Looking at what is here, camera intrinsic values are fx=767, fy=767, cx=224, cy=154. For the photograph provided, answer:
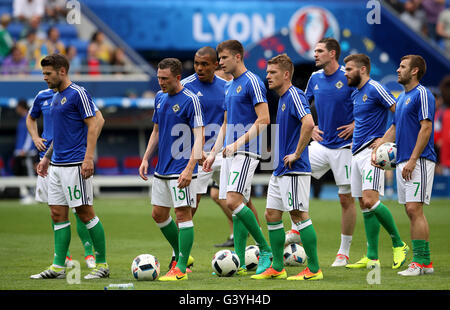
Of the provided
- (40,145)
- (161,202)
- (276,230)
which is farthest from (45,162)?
(276,230)

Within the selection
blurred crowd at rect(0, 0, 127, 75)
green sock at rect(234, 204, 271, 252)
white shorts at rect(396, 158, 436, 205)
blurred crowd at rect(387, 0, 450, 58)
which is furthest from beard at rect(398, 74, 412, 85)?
blurred crowd at rect(387, 0, 450, 58)

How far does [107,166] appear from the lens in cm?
2069

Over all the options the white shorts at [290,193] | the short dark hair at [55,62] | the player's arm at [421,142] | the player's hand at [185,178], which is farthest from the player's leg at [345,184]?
the short dark hair at [55,62]

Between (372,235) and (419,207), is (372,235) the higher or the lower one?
the lower one

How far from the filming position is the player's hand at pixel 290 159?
7.28m

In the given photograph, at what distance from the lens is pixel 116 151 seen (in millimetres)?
21578

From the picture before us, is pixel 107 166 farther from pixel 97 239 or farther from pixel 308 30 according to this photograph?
pixel 97 239

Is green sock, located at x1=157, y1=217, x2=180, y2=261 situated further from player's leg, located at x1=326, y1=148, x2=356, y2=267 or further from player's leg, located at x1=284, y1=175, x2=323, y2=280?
player's leg, located at x1=326, y1=148, x2=356, y2=267

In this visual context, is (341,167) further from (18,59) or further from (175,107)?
(18,59)

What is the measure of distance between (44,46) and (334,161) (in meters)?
14.3

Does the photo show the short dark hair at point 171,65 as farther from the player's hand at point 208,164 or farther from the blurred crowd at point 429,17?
the blurred crowd at point 429,17

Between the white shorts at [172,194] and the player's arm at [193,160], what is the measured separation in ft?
0.49

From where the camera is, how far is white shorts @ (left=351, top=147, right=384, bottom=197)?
8.20 meters

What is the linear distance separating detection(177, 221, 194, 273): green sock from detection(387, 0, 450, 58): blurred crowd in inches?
805
